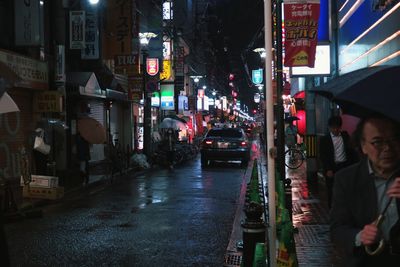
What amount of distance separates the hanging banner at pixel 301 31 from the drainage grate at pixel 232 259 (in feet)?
18.8

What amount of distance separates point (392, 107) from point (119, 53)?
20.9 m

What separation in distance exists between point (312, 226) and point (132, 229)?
3.33 metres

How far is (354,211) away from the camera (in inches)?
119

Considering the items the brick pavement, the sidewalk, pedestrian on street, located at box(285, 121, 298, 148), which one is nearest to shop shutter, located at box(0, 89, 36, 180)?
the sidewalk

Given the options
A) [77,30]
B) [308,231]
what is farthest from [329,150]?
[77,30]

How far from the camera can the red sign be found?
30.4 meters

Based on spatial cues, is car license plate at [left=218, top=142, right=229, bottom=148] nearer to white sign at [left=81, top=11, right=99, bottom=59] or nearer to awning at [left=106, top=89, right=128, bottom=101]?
awning at [left=106, top=89, right=128, bottom=101]

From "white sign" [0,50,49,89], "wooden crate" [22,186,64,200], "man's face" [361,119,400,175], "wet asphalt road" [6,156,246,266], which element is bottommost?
"wet asphalt road" [6,156,246,266]

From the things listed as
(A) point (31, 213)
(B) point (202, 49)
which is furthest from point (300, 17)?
(B) point (202, 49)

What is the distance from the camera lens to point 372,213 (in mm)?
2955

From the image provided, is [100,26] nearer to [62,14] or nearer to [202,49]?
[62,14]

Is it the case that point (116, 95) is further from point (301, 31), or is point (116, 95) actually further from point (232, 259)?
point (232, 259)

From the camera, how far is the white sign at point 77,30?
18.8m

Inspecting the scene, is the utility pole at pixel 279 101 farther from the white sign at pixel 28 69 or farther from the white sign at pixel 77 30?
the white sign at pixel 77 30
